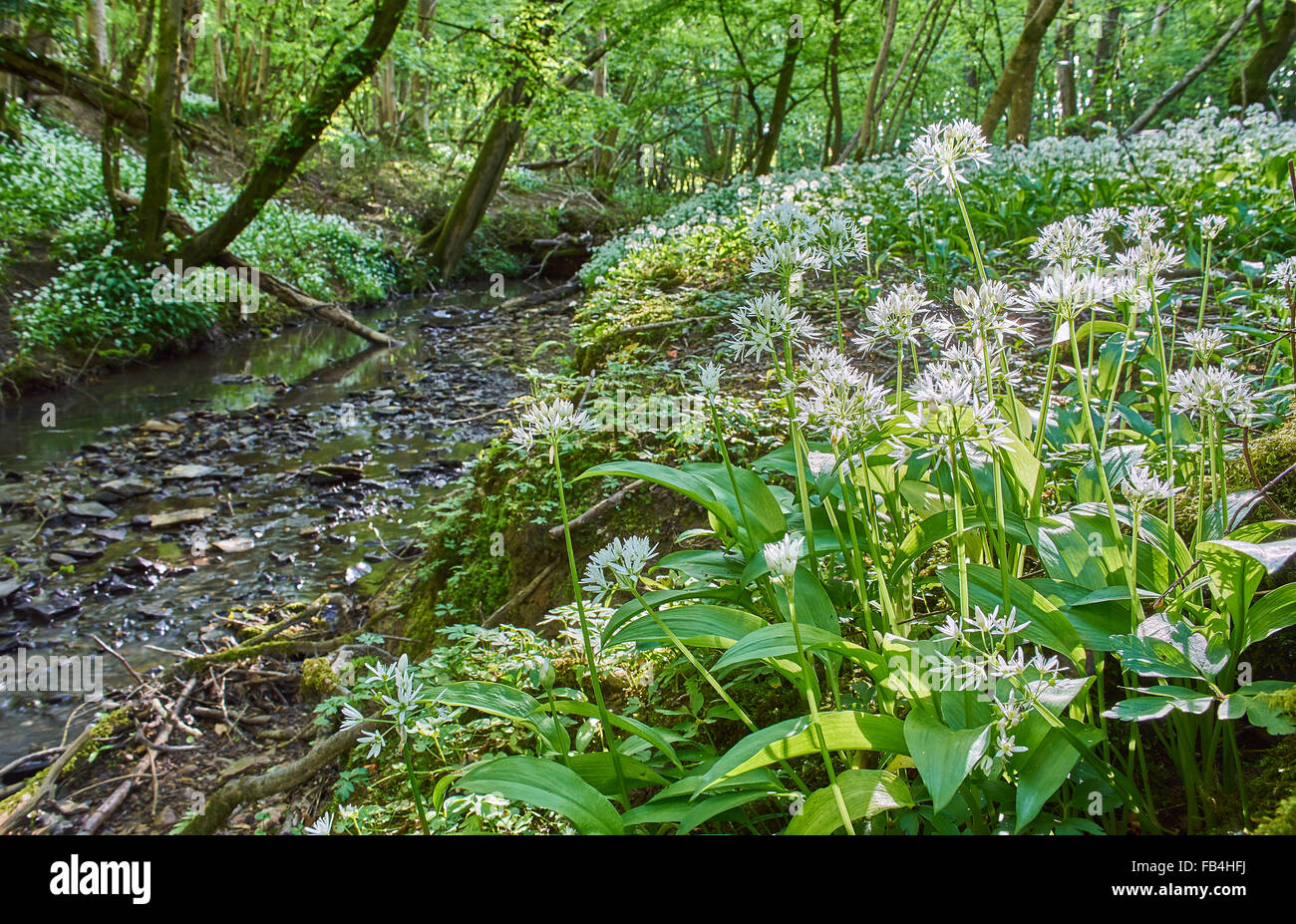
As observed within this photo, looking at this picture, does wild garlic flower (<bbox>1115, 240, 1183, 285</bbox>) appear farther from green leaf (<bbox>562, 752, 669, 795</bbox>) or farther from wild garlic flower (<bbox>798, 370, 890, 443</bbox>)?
green leaf (<bbox>562, 752, 669, 795</bbox>)

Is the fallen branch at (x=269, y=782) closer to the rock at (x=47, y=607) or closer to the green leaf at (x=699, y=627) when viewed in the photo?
the green leaf at (x=699, y=627)

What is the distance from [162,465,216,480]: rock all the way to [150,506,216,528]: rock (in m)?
0.74

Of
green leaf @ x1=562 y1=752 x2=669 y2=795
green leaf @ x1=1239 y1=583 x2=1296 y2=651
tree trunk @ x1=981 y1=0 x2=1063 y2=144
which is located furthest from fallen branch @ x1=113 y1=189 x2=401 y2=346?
green leaf @ x1=1239 y1=583 x2=1296 y2=651

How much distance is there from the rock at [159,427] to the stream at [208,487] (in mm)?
29

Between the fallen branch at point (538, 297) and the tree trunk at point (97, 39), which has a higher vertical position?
the tree trunk at point (97, 39)

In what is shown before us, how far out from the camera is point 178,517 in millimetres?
5441

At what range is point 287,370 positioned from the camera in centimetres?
960

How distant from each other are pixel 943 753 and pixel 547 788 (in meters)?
0.62

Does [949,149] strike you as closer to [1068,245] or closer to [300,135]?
[1068,245]

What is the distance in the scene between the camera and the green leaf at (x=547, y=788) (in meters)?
1.22

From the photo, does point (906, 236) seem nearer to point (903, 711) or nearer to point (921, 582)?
point (921, 582)

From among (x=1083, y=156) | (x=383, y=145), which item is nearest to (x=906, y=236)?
(x=1083, y=156)

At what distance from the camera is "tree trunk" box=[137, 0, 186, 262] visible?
8.95m

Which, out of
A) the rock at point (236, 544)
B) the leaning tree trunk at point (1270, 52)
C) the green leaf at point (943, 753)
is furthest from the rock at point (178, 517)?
the leaning tree trunk at point (1270, 52)
